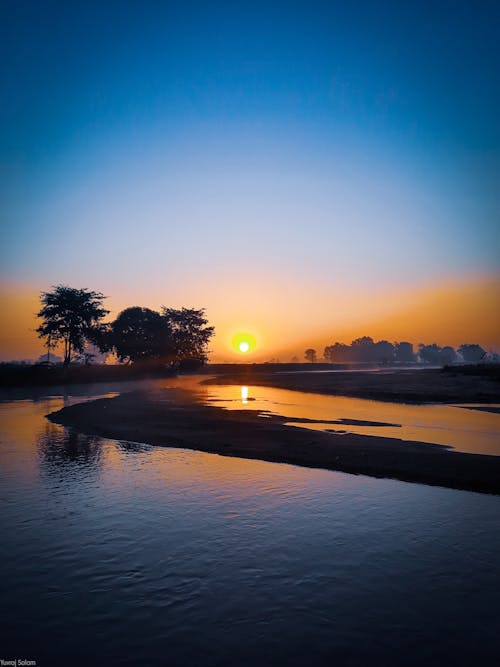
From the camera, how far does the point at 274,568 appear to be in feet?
27.1

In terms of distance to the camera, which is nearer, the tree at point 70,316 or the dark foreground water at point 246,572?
the dark foreground water at point 246,572

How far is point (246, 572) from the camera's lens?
320 inches

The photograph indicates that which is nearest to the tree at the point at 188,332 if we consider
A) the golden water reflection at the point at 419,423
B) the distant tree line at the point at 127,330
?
the distant tree line at the point at 127,330

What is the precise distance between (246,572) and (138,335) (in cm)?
10336

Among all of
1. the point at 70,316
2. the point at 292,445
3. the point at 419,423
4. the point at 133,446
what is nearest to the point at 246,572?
the point at 292,445

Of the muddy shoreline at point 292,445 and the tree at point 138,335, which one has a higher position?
the tree at point 138,335

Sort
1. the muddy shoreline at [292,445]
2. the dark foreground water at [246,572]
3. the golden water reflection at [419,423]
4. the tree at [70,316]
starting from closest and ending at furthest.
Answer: the dark foreground water at [246,572] < the muddy shoreline at [292,445] < the golden water reflection at [419,423] < the tree at [70,316]

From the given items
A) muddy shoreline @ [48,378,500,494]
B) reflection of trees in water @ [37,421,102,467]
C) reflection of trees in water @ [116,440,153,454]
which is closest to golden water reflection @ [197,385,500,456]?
muddy shoreline @ [48,378,500,494]

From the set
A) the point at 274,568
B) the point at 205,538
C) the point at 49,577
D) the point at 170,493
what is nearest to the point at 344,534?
the point at 274,568

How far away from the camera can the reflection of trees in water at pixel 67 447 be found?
1723 centimetres

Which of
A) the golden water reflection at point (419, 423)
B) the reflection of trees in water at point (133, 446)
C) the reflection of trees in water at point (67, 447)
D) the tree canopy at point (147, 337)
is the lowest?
the golden water reflection at point (419, 423)

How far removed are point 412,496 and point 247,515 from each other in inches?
207

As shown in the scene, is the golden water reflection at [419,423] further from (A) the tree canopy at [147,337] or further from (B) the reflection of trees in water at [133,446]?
(A) the tree canopy at [147,337]

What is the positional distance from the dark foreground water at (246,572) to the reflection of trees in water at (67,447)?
272 cm
